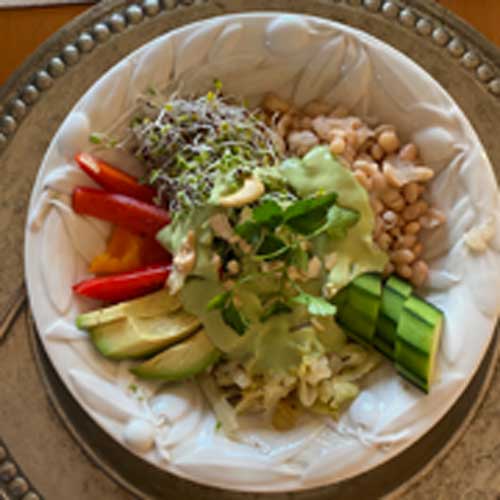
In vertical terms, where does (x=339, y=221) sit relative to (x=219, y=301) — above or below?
above

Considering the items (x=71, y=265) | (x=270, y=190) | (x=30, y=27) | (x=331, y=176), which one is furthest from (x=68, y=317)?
(x=30, y=27)

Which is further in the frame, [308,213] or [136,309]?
[136,309]

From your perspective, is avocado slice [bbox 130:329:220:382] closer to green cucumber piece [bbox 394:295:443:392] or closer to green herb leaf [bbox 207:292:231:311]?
Answer: green herb leaf [bbox 207:292:231:311]

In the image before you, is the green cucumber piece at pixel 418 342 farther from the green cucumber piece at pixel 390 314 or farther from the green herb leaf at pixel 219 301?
the green herb leaf at pixel 219 301

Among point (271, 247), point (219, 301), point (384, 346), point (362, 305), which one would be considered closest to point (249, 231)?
point (271, 247)

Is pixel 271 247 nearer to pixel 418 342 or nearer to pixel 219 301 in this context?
pixel 219 301

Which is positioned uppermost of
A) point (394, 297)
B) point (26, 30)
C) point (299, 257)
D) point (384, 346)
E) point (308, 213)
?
point (26, 30)
